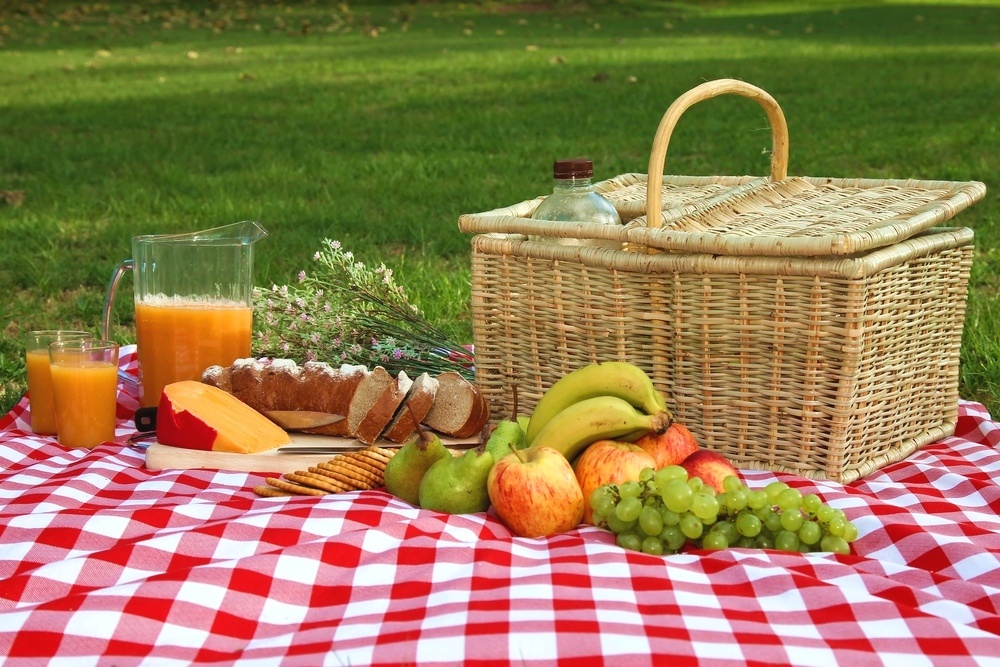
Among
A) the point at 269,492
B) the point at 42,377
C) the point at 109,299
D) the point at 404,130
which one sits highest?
the point at 404,130

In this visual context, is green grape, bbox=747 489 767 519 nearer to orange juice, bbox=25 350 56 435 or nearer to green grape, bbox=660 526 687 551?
green grape, bbox=660 526 687 551

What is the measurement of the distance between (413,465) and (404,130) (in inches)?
212

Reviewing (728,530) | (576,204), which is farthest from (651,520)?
(576,204)

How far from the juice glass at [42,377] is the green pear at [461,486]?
37.6 inches

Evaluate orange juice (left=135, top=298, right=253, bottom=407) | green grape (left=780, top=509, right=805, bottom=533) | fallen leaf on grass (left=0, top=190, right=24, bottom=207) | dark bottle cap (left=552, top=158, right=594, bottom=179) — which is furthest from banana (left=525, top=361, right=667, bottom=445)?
fallen leaf on grass (left=0, top=190, right=24, bottom=207)

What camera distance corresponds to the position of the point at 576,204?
8.00ft

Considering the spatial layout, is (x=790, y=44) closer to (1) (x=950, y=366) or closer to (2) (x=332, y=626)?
(1) (x=950, y=366)

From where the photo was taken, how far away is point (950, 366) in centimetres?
265

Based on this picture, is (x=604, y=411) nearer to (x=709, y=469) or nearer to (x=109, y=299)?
(x=709, y=469)

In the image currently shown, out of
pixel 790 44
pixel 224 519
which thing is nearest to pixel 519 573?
pixel 224 519

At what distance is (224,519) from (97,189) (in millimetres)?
4102

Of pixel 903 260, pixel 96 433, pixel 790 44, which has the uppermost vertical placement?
pixel 790 44

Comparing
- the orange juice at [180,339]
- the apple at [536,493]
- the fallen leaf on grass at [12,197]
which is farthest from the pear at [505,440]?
the fallen leaf on grass at [12,197]

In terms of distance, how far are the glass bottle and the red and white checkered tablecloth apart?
688 mm
